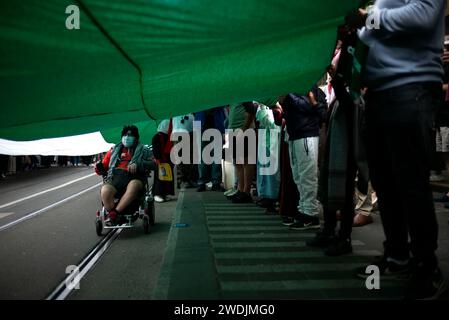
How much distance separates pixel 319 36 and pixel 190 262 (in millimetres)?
2122

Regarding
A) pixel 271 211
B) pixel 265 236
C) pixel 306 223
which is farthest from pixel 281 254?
pixel 271 211

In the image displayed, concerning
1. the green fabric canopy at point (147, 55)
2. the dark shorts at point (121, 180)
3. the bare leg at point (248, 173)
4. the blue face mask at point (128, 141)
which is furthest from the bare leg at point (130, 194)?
the bare leg at point (248, 173)

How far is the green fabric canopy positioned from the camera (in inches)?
83.2

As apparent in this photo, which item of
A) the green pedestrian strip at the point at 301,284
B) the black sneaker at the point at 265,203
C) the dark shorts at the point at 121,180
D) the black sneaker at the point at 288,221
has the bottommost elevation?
the green pedestrian strip at the point at 301,284

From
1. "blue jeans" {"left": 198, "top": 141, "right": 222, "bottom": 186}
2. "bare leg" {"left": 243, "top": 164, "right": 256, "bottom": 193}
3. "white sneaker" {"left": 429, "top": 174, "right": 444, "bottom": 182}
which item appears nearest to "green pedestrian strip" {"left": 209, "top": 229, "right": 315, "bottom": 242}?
"bare leg" {"left": 243, "top": 164, "right": 256, "bottom": 193}

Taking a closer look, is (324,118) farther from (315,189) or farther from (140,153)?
(140,153)

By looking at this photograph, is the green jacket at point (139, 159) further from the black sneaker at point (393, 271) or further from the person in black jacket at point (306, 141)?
the black sneaker at point (393, 271)

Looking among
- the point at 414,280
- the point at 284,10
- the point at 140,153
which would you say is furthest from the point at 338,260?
the point at 140,153

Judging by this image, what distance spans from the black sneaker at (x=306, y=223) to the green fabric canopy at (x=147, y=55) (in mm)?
1889

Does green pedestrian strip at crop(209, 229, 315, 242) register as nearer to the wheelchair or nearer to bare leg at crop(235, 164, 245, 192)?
the wheelchair

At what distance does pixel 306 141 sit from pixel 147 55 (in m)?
2.59

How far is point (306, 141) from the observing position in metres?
4.63

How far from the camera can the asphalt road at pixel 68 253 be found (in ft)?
9.81
